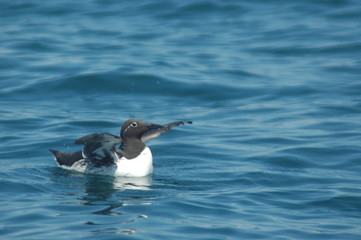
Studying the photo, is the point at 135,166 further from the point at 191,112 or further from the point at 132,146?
the point at 191,112

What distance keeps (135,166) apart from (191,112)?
14.8ft

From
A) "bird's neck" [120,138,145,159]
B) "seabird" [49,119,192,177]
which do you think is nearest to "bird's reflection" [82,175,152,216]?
"seabird" [49,119,192,177]

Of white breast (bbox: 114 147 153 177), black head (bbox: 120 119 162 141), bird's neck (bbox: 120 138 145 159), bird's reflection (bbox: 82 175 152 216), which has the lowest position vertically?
bird's reflection (bbox: 82 175 152 216)

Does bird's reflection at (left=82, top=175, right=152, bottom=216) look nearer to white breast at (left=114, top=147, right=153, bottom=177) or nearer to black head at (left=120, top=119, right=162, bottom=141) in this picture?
white breast at (left=114, top=147, right=153, bottom=177)

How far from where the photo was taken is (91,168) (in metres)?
11.0

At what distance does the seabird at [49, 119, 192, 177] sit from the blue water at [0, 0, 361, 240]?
0.19 meters

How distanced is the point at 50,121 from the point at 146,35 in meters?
8.46

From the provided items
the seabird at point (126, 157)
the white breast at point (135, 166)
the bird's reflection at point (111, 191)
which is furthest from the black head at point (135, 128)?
the bird's reflection at point (111, 191)

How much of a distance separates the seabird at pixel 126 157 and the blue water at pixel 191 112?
19 cm

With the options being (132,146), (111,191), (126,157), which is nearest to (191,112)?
(132,146)

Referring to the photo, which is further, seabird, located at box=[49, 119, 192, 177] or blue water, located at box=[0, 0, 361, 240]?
seabird, located at box=[49, 119, 192, 177]

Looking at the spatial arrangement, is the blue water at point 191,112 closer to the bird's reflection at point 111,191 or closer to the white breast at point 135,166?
the bird's reflection at point 111,191

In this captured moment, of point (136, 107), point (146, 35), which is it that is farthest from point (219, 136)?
point (146, 35)

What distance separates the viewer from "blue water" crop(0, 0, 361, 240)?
8859 mm
